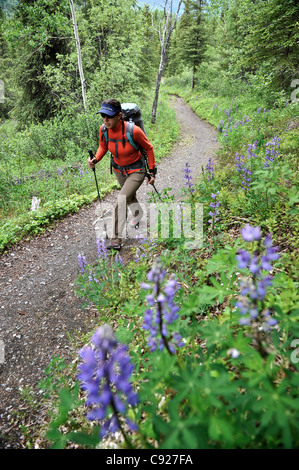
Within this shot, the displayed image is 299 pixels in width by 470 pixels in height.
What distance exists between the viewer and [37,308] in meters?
4.49

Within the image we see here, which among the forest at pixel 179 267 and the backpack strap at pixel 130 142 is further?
the backpack strap at pixel 130 142

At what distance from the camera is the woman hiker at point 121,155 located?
13.4ft

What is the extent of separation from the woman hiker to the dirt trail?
1.25m

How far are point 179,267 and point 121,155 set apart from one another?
97.7 inches

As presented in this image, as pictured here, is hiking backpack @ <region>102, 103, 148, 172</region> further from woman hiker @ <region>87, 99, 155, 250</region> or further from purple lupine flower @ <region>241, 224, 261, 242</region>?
purple lupine flower @ <region>241, 224, 261, 242</region>

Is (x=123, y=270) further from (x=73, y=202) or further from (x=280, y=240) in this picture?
(x=73, y=202)

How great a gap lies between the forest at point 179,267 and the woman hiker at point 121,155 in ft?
2.41

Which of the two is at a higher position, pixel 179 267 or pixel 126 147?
pixel 126 147

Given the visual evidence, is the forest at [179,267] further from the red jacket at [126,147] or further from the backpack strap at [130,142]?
the red jacket at [126,147]

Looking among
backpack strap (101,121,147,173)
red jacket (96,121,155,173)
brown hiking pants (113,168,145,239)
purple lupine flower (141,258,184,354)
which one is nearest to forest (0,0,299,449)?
purple lupine flower (141,258,184,354)

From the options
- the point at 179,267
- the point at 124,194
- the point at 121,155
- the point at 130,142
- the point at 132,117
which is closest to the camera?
the point at 179,267

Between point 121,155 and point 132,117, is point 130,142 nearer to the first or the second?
point 121,155

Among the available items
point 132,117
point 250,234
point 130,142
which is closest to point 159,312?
point 250,234

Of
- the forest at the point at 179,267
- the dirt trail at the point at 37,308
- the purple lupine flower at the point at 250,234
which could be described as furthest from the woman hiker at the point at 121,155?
the purple lupine flower at the point at 250,234
